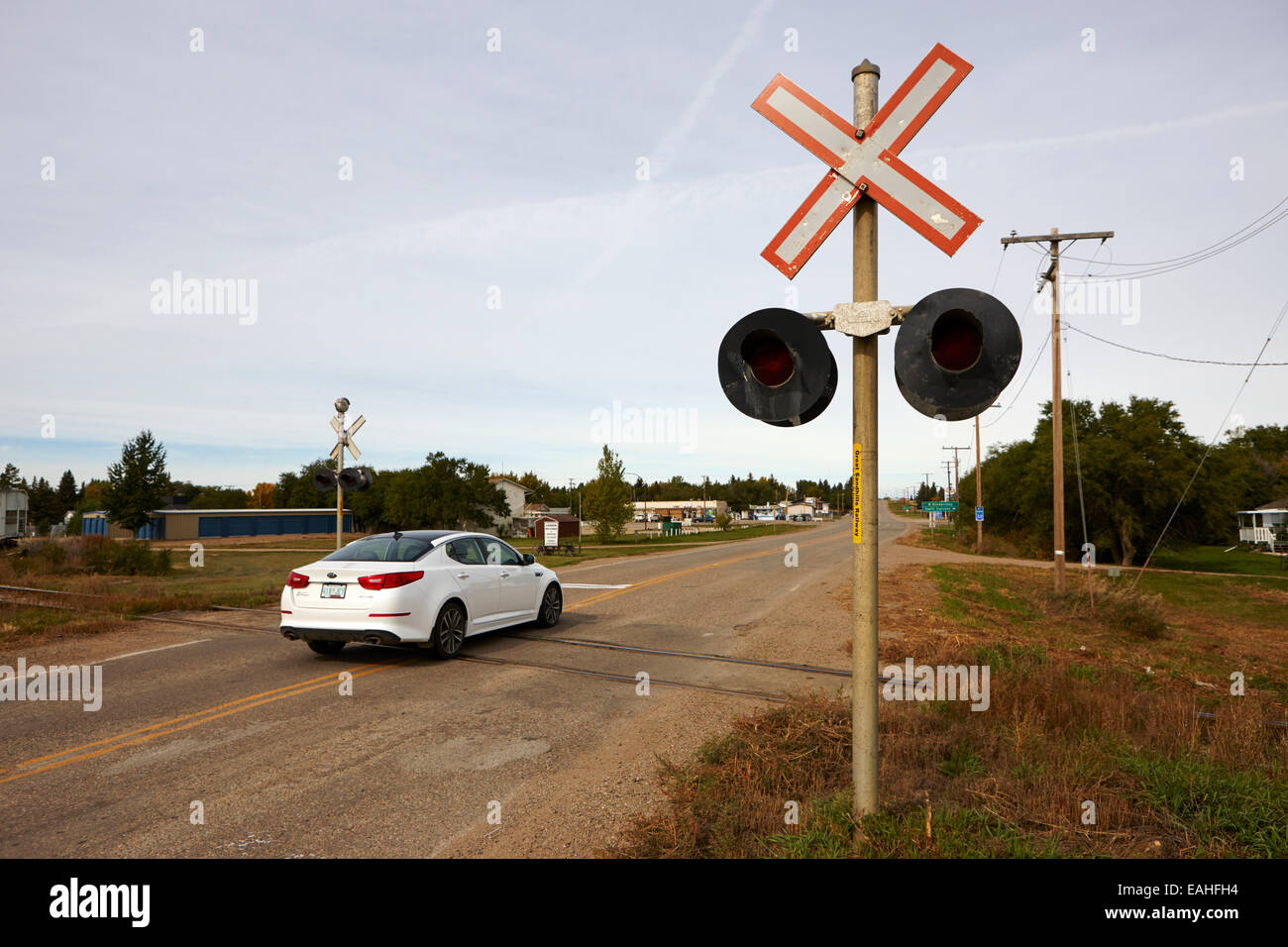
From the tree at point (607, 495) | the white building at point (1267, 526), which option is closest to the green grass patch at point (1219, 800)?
the tree at point (607, 495)

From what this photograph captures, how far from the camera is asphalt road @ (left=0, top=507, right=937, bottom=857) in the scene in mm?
4379

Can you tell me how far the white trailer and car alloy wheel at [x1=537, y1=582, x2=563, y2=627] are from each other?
51.0 metres

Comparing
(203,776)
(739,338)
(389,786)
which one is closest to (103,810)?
(203,776)

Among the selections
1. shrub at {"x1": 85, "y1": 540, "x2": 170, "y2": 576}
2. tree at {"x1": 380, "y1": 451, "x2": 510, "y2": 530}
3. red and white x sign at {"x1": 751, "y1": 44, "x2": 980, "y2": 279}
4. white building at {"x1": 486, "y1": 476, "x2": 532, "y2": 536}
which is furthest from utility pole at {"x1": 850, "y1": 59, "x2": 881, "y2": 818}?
white building at {"x1": 486, "y1": 476, "x2": 532, "y2": 536}

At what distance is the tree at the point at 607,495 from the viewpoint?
180 ft

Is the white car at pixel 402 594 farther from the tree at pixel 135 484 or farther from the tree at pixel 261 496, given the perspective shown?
the tree at pixel 261 496

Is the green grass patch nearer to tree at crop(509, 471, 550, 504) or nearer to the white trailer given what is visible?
the white trailer

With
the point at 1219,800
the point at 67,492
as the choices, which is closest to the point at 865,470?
the point at 1219,800

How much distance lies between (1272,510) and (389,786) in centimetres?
7879

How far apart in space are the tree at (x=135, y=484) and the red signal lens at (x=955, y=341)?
74.6m

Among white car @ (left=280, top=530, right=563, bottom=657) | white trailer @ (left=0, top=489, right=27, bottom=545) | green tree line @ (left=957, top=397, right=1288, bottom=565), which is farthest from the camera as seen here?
white trailer @ (left=0, top=489, right=27, bottom=545)

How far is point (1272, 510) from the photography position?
62344 mm

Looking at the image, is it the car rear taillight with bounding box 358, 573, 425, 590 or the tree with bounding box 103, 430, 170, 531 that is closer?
the car rear taillight with bounding box 358, 573, 425, 590

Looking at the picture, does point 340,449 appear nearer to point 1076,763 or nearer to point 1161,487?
point 1076,763
